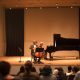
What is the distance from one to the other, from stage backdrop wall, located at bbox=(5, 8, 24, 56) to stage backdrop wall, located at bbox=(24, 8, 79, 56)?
1.11 feet

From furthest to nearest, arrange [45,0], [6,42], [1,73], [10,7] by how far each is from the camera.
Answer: [6,42] → [10,7] → [45,0] → [1,73]

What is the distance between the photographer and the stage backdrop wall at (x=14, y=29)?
1628 centimetres

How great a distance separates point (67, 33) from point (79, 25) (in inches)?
34.5

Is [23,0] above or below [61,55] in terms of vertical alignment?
above

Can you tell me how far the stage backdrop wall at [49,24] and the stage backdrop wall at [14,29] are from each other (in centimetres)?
34

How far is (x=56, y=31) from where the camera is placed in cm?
1652

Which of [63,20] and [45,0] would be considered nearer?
[45,0]

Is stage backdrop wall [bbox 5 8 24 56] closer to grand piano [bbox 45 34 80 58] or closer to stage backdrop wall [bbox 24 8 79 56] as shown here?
stage backdrop wall [bbox 24 8 79 56]

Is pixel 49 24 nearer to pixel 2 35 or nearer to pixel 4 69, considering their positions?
pixel 2 35

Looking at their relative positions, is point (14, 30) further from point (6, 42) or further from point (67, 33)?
point (67, 33)

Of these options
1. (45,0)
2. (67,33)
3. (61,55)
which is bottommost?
(61,55)

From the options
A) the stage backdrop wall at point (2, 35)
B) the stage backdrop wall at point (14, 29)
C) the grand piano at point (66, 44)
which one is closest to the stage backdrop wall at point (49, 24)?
the stage backdrop wall at point (14, 29)

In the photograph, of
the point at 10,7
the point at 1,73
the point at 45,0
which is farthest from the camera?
the point at 10,7

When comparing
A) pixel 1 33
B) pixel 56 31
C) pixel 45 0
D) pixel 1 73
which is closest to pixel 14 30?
pixel 1 33
